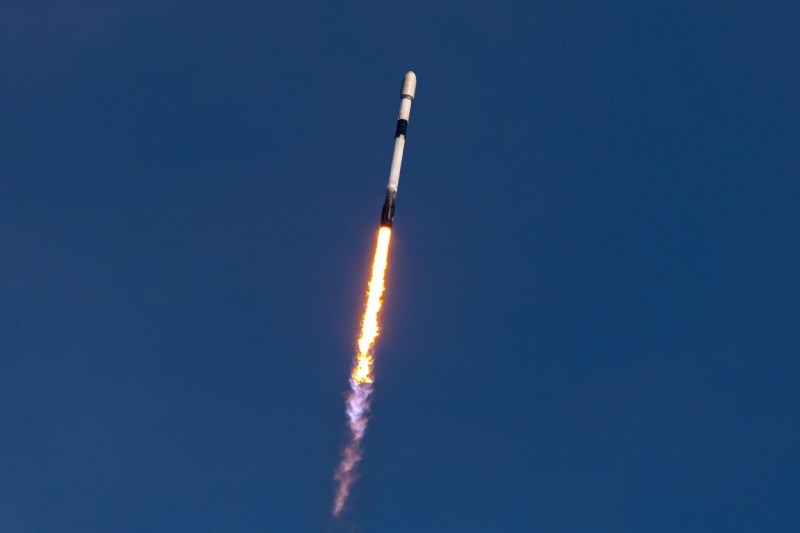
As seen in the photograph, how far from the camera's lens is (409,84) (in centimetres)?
11869

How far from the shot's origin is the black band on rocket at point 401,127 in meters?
116

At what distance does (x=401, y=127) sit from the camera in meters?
117

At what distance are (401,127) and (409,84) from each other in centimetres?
393

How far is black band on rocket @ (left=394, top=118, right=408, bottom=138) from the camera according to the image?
382ft

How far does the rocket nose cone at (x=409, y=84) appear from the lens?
118m

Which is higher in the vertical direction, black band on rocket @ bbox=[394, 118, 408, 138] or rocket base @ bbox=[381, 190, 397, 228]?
black band on rocket @ bbox=[394, 118, 408, 138]

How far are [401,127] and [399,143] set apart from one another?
1461mm

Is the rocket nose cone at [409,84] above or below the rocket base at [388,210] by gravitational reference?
above

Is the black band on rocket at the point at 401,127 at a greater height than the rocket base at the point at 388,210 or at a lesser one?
greater

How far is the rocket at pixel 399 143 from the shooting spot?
114m

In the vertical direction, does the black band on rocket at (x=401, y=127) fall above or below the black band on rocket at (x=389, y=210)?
above

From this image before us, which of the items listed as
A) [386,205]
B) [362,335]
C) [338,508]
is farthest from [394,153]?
[338,508]

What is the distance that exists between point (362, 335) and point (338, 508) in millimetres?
13302

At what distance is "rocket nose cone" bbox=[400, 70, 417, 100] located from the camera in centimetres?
11838
